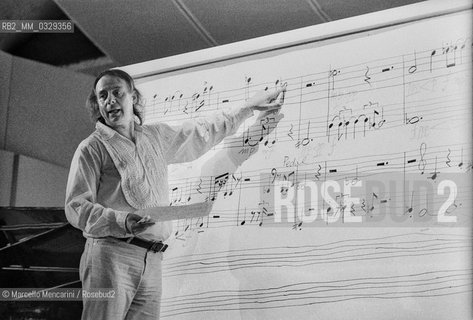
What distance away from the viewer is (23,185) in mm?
3154

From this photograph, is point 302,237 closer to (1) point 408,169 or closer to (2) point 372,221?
(2) point 372,221

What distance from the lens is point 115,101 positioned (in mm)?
3006

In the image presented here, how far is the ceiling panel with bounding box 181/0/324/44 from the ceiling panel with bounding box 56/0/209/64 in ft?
0.26

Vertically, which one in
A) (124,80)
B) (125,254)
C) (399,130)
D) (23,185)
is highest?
(124,80)

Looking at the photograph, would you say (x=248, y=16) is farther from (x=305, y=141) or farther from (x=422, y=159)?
(x=422, y=159)

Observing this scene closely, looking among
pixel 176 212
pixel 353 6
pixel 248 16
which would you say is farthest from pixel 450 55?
pixel 176 212

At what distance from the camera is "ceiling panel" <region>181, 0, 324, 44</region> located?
9.57 feet

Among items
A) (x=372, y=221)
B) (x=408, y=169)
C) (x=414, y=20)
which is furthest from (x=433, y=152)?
(x=414, y=20)

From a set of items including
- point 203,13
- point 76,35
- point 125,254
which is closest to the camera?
point 125,254

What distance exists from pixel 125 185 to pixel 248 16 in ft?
2.49

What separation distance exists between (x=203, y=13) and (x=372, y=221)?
3.50 ft

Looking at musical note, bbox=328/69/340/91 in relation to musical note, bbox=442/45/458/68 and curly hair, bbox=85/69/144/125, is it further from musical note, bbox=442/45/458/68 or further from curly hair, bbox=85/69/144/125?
curly hair, bbox=85/69/144/125

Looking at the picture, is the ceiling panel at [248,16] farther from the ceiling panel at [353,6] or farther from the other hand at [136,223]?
the other hand at [136,223]

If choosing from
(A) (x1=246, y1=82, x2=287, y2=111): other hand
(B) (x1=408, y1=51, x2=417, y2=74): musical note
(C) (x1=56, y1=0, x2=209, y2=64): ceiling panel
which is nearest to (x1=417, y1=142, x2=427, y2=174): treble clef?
(B) (x1=408, y1=51, x2=417, y2=74): musical note
